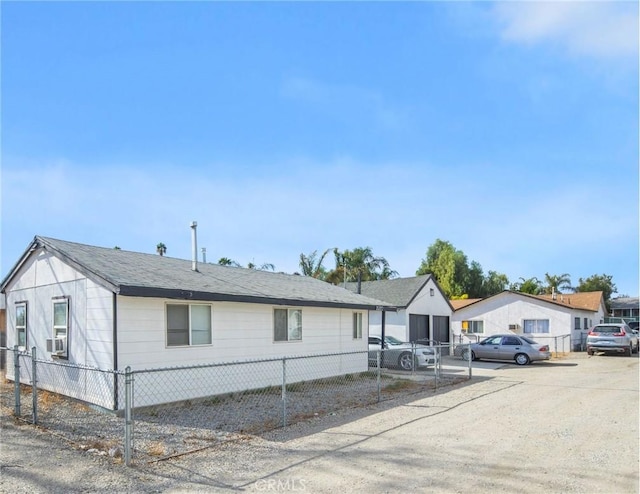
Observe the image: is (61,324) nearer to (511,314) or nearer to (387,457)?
(387,457)

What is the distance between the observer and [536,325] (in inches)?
1188

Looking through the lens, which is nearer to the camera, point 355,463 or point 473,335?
point 355,463

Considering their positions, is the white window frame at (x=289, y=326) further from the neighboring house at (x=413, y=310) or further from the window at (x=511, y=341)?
the window at (x=511, y=341)

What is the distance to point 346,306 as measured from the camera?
15.6 meters

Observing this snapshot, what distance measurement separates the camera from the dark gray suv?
83.1 feet

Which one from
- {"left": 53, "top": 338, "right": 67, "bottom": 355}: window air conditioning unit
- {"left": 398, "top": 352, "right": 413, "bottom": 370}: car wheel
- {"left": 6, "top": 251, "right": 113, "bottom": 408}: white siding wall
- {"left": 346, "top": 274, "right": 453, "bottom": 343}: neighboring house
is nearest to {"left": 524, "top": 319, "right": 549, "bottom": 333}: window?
{"left": 346, "top": 274, "right": 453, "bottom": 343}: neighboring house

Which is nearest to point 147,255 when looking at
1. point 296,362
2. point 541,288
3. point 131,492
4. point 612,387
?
point 296,362

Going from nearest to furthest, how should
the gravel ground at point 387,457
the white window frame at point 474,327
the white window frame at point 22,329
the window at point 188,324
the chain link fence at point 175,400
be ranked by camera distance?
the gravel ground at point 387,457 < the chain link fence at point 175,400 < the window at point 188,324 < the white window frame at point 22,329 < the white window frame at point 474,327

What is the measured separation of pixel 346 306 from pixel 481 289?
1513 inches

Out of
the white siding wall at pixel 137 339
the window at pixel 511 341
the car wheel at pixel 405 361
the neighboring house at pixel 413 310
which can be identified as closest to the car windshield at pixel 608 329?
the window at pixel 511 341

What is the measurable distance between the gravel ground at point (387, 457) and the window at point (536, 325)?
2085cm

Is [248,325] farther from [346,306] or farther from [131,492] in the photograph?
[131,492]

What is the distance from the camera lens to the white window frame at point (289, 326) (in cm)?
1345

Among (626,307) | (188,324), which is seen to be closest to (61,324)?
(188,324)
